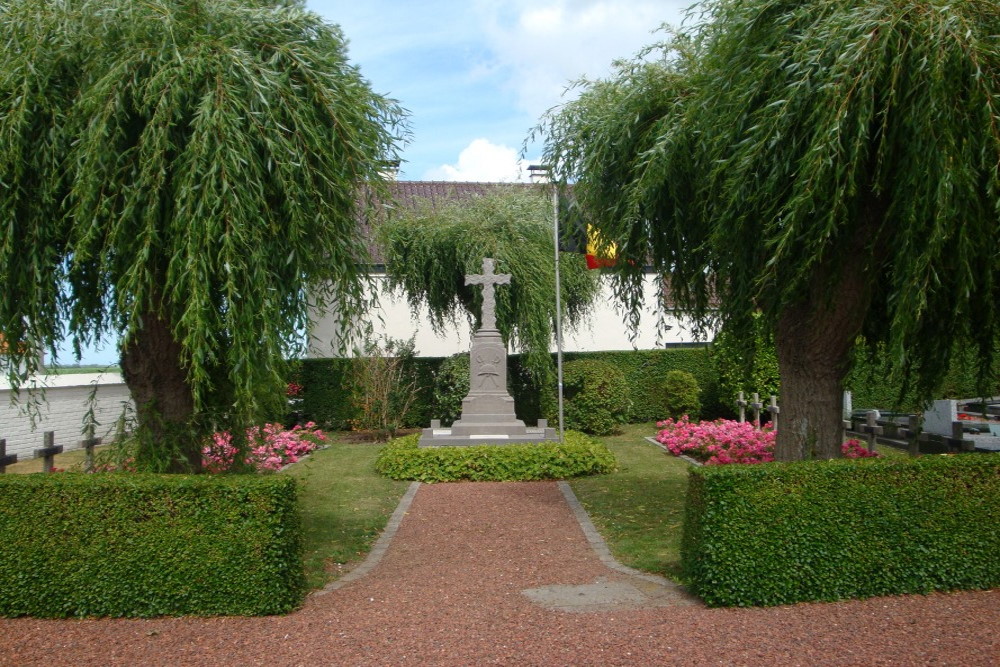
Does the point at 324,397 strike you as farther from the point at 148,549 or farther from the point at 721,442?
the point at 148,549

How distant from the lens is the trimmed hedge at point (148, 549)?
16.9ft

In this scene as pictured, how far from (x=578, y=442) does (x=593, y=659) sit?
792 cm

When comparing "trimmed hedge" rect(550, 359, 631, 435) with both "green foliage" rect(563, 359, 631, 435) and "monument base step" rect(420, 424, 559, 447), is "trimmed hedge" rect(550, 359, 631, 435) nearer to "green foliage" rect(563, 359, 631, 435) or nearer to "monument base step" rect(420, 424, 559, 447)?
"green foliage" rect(563, 359, 631, 435)

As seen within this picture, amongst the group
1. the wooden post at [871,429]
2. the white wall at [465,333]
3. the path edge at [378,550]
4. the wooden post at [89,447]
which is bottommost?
the path edge at [378,550]

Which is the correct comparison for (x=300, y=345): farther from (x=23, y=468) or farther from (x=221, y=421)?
(x=23, y=468)

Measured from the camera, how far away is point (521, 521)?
8711mm

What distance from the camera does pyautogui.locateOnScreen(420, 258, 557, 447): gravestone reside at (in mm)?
13172

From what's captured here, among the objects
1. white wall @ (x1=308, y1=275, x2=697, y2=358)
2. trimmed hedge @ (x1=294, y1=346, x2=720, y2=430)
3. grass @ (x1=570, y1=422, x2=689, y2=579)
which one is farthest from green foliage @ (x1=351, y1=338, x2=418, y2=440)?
grass @ (x1=570, y1=422, x2=689, y2=579)

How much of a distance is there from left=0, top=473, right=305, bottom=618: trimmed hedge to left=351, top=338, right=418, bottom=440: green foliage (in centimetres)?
1016

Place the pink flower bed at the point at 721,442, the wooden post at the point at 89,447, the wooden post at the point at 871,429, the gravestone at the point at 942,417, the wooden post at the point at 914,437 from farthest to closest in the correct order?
the pink flower bed at the point at 721,442 → the gravestone at the point at 942,417 → the wooden post at the point at 871,429 → the wooden post at the point at 914,437 → the wooden post at the point at 89,447

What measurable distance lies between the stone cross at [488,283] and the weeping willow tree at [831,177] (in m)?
6.78

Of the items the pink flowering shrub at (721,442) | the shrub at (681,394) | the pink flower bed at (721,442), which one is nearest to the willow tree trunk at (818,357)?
the pink flower bed at (721,442)

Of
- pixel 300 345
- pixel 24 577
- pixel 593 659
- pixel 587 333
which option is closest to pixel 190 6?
pixel 300 345

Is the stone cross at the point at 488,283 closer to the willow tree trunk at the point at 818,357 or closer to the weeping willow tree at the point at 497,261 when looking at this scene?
the weeping willow tree at the point at 497,261
